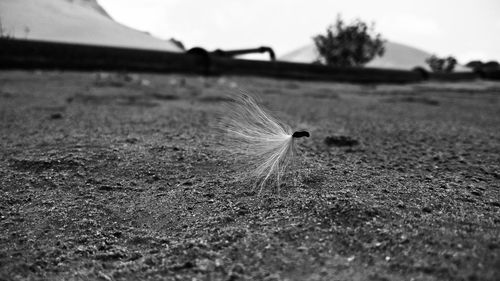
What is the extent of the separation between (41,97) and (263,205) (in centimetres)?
262

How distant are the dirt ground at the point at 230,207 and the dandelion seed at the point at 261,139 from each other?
0.07 meters

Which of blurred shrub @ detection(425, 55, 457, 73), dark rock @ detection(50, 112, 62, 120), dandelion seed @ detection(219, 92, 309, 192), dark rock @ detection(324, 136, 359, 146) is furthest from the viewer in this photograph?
blurred shrub @ detection(425, 55, 457, 73)

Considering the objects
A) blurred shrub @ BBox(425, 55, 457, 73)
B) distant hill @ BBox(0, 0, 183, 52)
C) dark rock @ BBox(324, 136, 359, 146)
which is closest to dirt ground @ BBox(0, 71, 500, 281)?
dark rock @ BBox(324, 136, 359, 146)

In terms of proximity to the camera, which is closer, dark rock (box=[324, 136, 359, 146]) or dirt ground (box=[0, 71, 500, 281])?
dirt ground (box=[0, 71, 500, 281])

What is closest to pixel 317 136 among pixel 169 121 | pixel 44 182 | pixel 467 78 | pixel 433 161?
pixel 433 161

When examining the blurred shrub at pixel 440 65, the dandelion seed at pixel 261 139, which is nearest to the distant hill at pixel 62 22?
the dandelion seed at pixel 261 139

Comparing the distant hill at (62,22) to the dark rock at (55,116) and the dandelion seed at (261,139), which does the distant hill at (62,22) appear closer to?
the dark rock at (55,116)

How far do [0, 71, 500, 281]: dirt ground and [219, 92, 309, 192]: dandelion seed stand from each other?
7 centimetres

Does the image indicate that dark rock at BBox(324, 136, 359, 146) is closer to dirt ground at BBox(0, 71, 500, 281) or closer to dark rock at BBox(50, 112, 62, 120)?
dirt ground at BBox(0, 71, 500, 281)

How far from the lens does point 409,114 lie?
299cm

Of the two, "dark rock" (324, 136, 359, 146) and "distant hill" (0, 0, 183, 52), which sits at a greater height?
"distant hill" (0, 0, 183, 52)

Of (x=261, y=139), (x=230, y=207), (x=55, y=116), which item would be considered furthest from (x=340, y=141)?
(x=55, y=116)

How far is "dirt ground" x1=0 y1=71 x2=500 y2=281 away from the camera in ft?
2.42

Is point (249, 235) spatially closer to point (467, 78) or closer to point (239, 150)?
point (239, 150)
